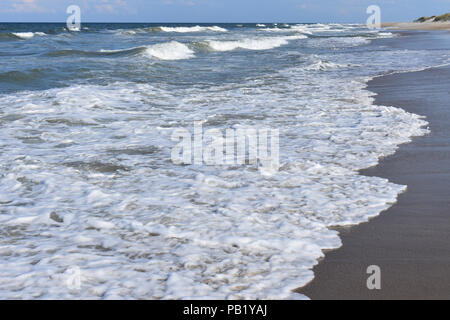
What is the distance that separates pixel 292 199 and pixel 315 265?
114 centimetres

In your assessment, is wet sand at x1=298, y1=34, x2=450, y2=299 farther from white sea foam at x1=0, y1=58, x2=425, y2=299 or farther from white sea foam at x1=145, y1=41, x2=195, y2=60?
white sea foam at x1=145, y1=41, x2=195, y2=60

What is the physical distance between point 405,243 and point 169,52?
20.1 m

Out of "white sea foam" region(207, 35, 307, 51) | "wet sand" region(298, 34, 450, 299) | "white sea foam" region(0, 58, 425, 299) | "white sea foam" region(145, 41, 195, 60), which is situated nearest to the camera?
"wet sand" region(298, 34, 450, 299)

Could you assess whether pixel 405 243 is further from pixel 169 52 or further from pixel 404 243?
pixel 169 52

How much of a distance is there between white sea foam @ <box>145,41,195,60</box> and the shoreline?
1714 cm

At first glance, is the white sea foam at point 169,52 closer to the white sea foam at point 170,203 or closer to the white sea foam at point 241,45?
the white sea foam at point 241,45

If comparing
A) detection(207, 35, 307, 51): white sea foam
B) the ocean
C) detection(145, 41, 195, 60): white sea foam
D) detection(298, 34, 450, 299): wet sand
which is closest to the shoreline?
detection(298, 34, 450, 299): wet sand

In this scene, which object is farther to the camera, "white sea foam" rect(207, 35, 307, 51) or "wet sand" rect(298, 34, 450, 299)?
"white sea foam" rect(207, 35, 307, 51)

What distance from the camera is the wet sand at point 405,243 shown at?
2752 millimetres

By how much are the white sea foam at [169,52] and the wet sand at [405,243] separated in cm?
1711

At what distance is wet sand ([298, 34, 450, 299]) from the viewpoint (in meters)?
2.75

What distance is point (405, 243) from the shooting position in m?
3.29

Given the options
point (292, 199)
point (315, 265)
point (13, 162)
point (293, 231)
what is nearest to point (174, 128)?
point (13, 162)

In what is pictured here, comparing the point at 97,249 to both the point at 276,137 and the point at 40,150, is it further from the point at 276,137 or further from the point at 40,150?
the point at 276,137
